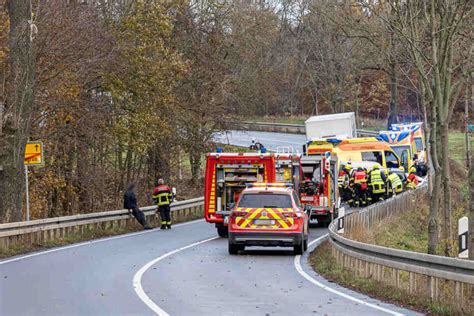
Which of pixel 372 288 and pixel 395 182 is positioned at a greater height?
pixel 372 288

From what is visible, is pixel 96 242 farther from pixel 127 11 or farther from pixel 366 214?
pixel 127 11

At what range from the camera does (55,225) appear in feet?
90.2

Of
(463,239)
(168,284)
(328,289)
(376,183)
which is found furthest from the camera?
(376,183)

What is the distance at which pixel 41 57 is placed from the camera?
30406 millimetres

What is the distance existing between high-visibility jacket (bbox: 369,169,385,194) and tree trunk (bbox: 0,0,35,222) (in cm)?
1645

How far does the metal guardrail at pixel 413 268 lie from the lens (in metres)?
13.2

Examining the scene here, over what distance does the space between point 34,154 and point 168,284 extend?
1166 centimetres

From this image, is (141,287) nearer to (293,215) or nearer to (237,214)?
(237,214)

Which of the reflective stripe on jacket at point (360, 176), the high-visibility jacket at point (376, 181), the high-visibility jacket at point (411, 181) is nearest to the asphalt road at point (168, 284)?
the high-visibility jacket at point (376, 181)

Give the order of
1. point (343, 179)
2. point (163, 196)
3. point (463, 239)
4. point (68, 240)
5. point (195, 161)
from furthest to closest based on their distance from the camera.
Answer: point (195, 161) → point (343, 179) → point (163, 196) → point (68, 240) → point (463, 239)

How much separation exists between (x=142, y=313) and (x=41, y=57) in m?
19.0

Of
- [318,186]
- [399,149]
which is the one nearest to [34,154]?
[318,186]

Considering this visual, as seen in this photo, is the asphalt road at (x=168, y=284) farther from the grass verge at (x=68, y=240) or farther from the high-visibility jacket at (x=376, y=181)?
the high-visibility jacket at (x=376, y=181)

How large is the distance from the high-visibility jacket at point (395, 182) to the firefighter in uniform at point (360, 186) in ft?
5.01
